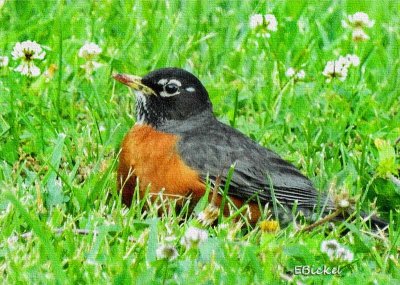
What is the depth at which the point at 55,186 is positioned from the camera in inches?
190

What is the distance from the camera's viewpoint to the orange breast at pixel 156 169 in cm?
487

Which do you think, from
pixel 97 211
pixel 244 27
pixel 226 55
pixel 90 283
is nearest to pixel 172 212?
pixel 97 211

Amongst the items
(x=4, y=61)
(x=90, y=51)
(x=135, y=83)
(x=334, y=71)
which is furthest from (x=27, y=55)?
(x=334, y=71)

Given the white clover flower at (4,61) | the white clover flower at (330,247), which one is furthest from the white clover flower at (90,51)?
the white clover flower at (330,247)

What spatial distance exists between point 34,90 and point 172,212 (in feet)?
5.69

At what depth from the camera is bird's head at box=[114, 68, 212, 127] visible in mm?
5469

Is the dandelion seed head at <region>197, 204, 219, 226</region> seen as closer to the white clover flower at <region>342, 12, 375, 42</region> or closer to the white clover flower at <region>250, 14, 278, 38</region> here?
the white clover flower at <region>250, 14, 278, 38</region>

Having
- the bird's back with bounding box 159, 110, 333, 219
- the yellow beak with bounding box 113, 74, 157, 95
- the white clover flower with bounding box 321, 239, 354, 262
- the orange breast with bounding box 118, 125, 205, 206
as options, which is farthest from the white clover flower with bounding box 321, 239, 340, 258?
the yellow beak with bounding box 113, 74, 157, 95

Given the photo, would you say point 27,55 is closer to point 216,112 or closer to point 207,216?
point 216,112

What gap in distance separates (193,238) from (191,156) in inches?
44.3

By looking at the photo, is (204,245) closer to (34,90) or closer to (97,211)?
(97,211)

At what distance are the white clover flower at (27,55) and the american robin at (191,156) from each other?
70 centimetres

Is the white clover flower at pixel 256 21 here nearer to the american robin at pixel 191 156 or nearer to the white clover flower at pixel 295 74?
the white clover flower at pixel 295 74

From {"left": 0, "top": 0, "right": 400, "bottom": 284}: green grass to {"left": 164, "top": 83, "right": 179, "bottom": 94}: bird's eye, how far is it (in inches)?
13.3
